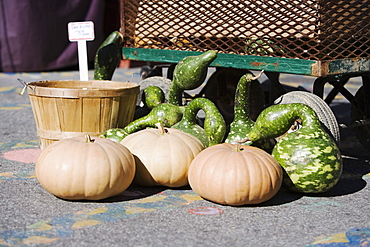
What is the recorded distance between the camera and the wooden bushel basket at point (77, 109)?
3812 mm

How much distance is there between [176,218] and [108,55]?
218 cm

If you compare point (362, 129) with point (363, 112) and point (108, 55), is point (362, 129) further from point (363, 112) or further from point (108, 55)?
point (108, 55)

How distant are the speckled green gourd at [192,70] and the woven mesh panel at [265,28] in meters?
0.25

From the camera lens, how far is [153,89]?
4531 mm

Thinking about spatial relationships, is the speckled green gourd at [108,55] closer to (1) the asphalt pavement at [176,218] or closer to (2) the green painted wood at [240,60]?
(2) the green painted wood at [240,60]

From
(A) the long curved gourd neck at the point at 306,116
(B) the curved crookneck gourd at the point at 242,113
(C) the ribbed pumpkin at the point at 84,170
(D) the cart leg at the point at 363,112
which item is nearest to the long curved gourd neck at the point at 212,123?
(B) the curved crookneck gourd at the point at 242,113

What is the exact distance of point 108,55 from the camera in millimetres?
4688

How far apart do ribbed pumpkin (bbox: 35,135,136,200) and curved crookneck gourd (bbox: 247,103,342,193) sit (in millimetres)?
985

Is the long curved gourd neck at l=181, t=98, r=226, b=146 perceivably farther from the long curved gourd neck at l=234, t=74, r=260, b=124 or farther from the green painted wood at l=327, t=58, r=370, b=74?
the green painted wood at l=327, t=58, r=370, b=74

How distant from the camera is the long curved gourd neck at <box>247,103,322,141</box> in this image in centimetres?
340

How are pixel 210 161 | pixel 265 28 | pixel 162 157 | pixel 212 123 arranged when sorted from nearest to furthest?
pixel 210 161 → pixel 162 157 → pixel 212 123 → pixel 265 28

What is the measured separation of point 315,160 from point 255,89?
5.85 ft

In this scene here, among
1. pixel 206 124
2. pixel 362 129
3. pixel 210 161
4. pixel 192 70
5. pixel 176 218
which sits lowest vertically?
pixel 176 218

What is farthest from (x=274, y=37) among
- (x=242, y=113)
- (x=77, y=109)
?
(x=77, y=109)
